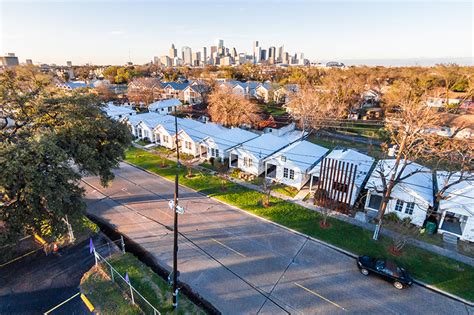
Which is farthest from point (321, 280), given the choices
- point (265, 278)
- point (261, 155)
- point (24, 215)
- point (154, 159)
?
point (154, 159)

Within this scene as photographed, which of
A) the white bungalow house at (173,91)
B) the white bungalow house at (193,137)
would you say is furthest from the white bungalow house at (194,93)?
the white bungalow house at (193,137)

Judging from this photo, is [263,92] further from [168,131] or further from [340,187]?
[340,187]

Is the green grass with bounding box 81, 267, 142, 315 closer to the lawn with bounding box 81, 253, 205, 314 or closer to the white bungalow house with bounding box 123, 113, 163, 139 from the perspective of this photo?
the lawn with bounding box 81, 253, 205, 314

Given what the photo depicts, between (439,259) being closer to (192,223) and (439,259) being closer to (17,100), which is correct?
(192,223)

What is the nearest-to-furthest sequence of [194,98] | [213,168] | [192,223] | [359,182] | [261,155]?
[192,223], [359,182], [261,155], [213,168], [194,98]

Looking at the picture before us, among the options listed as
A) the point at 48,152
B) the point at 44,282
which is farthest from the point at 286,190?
the point at 44,282
